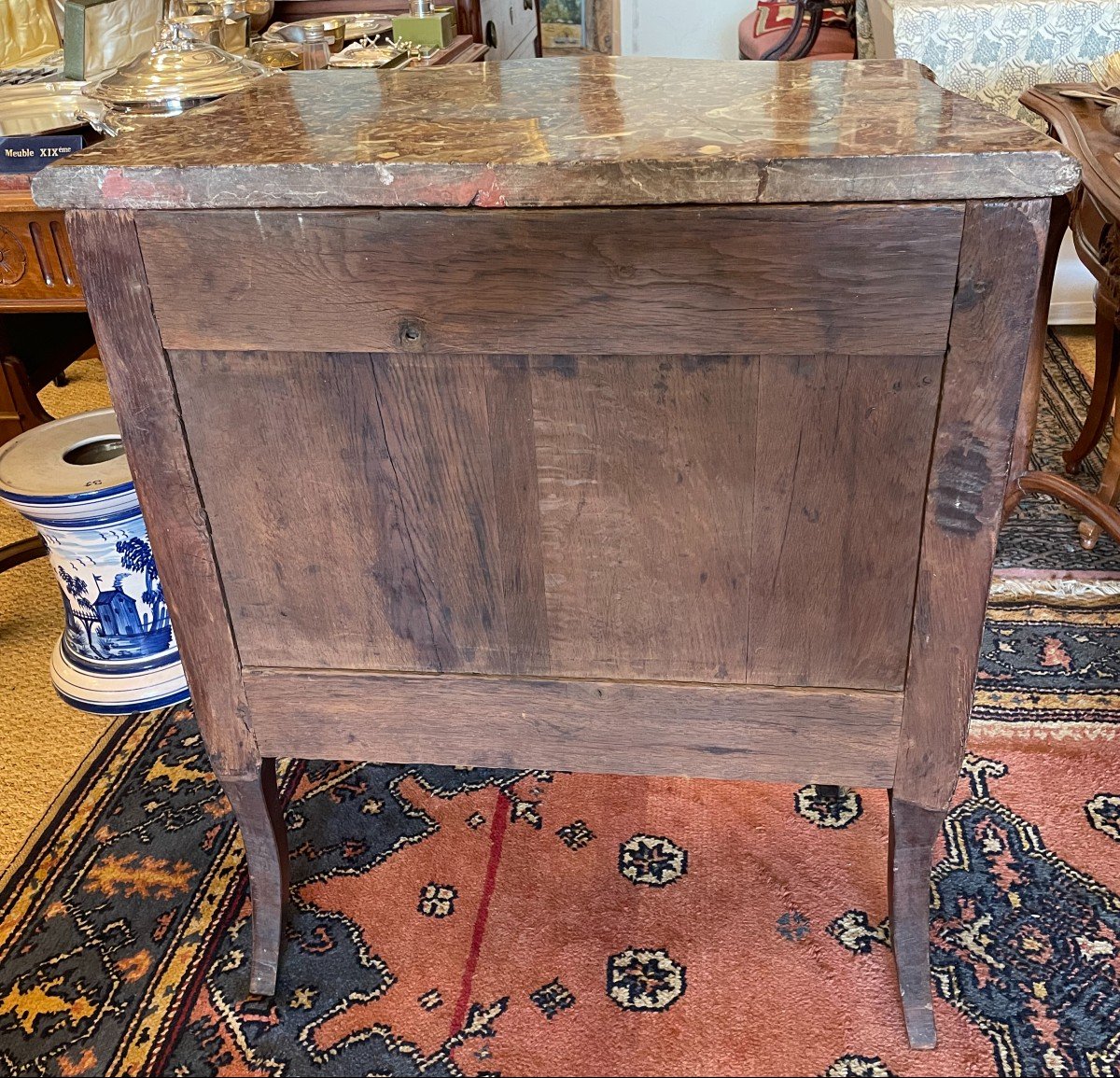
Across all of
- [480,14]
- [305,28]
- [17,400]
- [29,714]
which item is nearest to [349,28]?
[305,28]

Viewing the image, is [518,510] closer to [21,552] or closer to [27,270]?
[27,270]

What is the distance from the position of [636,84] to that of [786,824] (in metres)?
0.93

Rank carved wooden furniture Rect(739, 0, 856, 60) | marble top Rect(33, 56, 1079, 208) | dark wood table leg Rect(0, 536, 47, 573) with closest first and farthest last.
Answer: marble top Rect(33, 56, 1079, 208)
dark wood table leg Rect(0, 536, 47, 573)
carved wooden furniture Rect(739, 0, 856, 60)

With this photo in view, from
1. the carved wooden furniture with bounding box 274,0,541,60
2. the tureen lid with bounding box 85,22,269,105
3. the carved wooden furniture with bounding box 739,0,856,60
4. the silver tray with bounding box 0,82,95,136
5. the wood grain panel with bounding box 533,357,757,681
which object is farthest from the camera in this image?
the carved wooden furniture with bounding box 739,0,856,60

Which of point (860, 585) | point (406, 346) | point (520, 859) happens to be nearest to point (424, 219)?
point (406, 346)

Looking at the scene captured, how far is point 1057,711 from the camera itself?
5.32 ft

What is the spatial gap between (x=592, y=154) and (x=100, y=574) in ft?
3.96

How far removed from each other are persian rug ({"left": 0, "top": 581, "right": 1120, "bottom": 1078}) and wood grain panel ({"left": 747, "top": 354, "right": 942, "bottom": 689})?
0.45 meters

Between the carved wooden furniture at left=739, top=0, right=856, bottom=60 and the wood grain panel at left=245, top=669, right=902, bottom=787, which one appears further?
the carved wooden furniture at left=739, top=0, right=856, bottom=60

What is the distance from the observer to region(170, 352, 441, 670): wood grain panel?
90 centimetres

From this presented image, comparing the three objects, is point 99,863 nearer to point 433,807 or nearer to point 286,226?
point 433,807

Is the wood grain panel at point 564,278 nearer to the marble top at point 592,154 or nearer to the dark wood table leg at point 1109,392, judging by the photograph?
the marble top at point 592,154

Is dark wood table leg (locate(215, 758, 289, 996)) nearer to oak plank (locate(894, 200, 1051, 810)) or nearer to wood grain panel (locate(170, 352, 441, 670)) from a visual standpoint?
wood grain panel (locate(170, 352, 441, 670))

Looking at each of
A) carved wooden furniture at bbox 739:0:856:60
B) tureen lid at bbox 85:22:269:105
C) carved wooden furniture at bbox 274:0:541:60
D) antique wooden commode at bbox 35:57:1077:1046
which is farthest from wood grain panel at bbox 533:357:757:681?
carved wooden furniture at bbox 739:0:856:60
